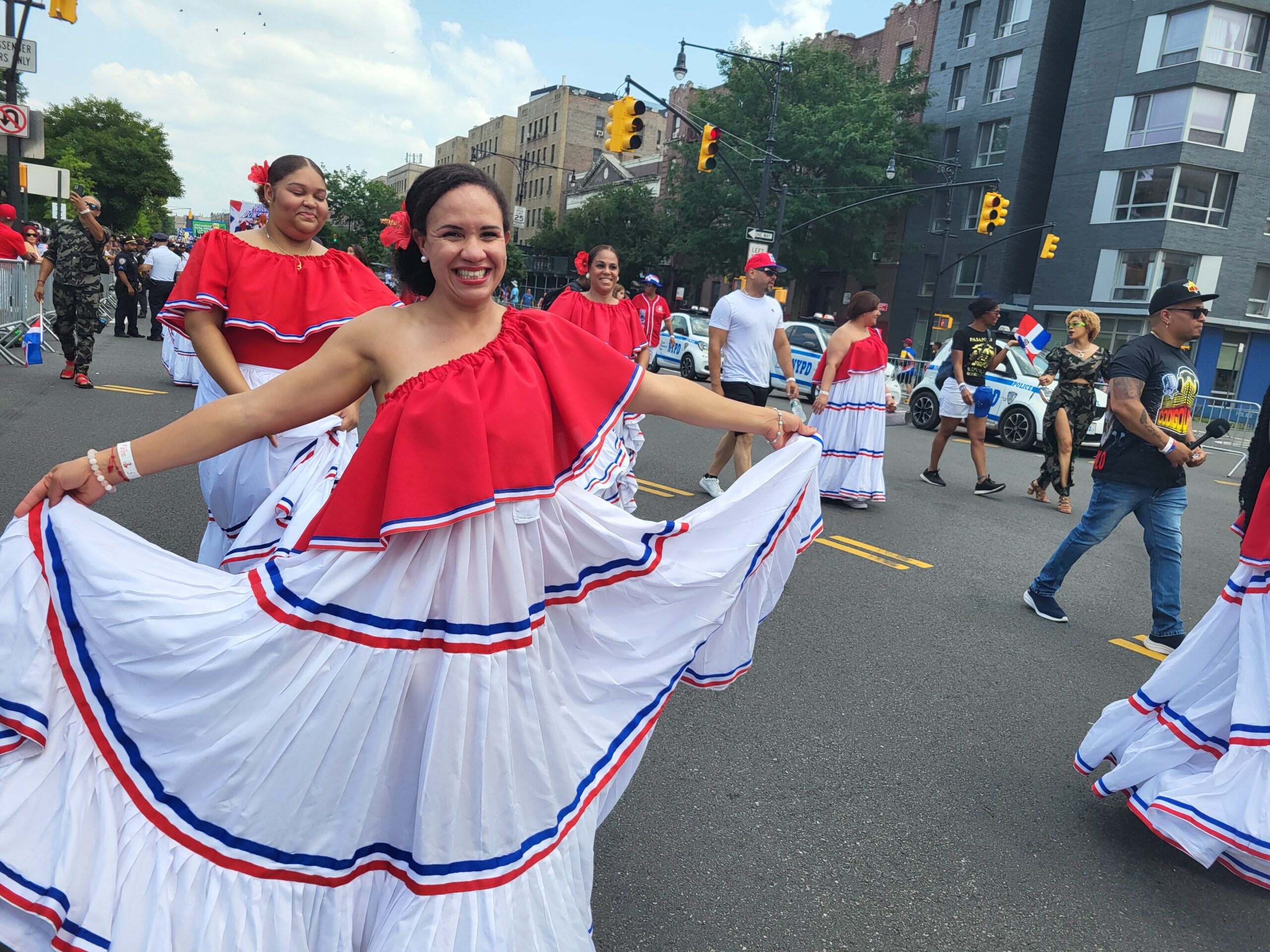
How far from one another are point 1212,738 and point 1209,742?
0.06 ft

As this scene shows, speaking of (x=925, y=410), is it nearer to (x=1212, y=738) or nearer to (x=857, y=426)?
(x=857, y=426)

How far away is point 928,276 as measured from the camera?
3881 cm

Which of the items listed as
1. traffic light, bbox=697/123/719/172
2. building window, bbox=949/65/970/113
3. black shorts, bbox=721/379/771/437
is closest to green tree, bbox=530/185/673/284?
building window, bbox=949/65/970/113

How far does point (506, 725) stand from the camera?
2.01 m

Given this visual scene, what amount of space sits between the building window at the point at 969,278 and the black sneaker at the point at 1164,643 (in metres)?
33.8

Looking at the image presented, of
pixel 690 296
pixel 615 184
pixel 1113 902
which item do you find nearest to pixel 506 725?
pixel 1113 902

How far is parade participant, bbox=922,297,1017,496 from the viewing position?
9609 mm

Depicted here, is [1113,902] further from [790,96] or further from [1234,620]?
[790,96]

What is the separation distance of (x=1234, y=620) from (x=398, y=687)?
111 inches

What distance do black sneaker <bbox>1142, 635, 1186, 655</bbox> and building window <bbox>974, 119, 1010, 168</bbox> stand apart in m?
35.9

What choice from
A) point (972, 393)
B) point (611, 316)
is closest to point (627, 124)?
point (972, 393)

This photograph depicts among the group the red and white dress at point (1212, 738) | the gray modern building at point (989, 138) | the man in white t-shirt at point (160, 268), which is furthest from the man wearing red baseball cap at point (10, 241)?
the gray modern building at point (989, 138)

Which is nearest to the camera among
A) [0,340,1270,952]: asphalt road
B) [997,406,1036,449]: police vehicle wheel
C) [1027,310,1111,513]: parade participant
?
[0,340,1270,952]: asphalt road

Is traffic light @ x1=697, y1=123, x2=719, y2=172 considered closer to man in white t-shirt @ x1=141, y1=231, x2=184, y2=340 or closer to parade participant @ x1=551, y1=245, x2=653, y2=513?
man in white t-shirt @ x1=141, y1=231, x2=184, y2=340
